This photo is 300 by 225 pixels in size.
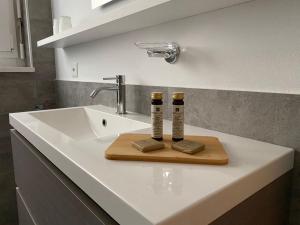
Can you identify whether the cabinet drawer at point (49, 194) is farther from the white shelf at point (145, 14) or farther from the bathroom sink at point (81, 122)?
the white shelf at point (145, 14)

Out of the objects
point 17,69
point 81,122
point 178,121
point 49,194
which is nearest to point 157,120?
point 178,121

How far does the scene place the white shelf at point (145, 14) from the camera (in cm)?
72

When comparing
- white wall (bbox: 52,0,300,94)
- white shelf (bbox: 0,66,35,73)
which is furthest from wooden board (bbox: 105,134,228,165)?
white shelf (bbox: 0,66,35,73)

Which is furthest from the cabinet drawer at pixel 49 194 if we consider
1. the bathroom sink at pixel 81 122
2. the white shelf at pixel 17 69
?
the white shelf at pixel 17 69

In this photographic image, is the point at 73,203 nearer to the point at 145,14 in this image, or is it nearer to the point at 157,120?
the point at 157,120

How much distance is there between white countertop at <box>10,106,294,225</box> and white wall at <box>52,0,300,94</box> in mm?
191

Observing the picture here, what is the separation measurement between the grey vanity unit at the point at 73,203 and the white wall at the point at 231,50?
0.91 feet

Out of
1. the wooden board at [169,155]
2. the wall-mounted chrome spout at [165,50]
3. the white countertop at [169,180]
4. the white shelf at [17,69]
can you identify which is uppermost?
the wall-mounted chrome spout at [165,50]

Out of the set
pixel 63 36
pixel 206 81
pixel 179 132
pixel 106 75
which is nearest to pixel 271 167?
pixel 179 132

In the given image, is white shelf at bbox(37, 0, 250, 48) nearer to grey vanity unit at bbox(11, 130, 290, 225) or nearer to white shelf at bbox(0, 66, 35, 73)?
grey vanity unit at bbox(11, 130, 290, 225)

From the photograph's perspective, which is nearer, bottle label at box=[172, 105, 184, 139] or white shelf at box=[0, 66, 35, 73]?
bottle label at box=[172, 105, 184, 139]

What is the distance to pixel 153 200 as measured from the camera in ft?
1.27

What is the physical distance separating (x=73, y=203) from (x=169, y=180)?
24cm

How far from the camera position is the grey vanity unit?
1.59ft
